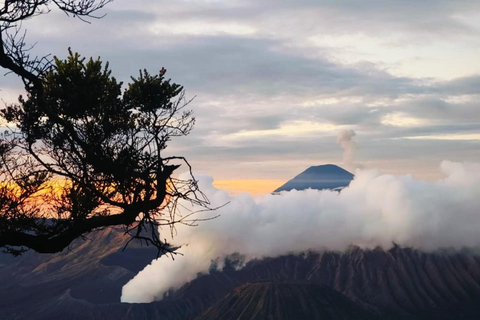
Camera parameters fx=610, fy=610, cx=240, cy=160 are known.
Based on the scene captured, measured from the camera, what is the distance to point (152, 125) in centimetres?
1605

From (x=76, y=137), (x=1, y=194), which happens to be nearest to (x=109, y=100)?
(x=76, y=137)

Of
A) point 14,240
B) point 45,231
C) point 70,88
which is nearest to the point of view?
point 14,240

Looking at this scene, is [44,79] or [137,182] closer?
[137,182]

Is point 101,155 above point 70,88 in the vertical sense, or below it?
below

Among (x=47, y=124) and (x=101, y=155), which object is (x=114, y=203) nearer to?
(x=101, y=155)

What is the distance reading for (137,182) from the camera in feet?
49.3

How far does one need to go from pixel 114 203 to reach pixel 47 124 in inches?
125

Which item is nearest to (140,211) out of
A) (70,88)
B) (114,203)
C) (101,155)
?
(114,203)

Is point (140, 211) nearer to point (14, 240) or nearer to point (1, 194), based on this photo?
point (14, 240)

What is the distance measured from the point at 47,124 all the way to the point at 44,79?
4.00 feet

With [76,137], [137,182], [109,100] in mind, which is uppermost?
[109,100]

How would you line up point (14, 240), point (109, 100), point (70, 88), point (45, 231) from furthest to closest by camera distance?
point (109, 100) → point (70, 88) → point (45, 231) → point (14, 240)

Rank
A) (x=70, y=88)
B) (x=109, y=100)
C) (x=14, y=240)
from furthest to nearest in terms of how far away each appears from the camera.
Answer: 1. (x=109, y=100)
2. (x=70, y=88)
3. (x=14, y=240)

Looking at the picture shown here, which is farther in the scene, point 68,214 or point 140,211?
point 68,214
